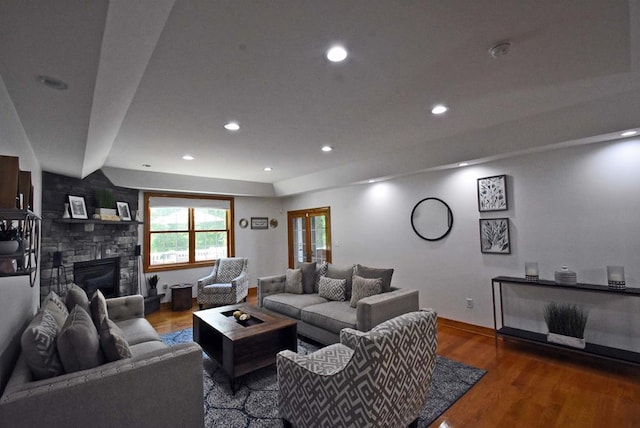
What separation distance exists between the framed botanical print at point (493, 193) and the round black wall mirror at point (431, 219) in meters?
0.47

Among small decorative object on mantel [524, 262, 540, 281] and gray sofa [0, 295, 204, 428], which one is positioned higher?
small decorative object on mantel [524, 262, 540, 281]

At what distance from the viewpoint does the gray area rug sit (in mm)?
2201

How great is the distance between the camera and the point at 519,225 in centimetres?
362

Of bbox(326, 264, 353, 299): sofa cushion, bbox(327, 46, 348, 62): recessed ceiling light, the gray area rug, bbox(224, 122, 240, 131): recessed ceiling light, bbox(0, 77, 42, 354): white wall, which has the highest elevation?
bbox(224, 122, 240, 131): recessed ceiling light

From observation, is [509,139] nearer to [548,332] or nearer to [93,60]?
[548,332]

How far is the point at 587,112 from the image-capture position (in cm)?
274

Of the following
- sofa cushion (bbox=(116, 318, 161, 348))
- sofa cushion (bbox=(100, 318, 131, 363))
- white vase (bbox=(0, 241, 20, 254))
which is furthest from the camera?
sofa cushion (bbox=(116, 318, 161, 348))

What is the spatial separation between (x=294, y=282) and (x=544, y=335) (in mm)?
3087

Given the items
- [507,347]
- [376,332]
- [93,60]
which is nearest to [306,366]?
[376,332]

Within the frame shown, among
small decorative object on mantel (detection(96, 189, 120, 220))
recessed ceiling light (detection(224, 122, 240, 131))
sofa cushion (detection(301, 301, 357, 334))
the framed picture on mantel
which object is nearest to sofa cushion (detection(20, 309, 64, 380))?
recessed ceiling light (detection(224, 122, 240, 131))

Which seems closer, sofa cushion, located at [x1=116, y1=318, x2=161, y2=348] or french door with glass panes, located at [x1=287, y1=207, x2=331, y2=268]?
sofa cushion, located at [x1=116, y1=318, x2=161, y2=348]

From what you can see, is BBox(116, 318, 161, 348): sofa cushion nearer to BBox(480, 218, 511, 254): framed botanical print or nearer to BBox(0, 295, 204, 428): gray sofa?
BBox(0, 295, 204, 428): gray sofa

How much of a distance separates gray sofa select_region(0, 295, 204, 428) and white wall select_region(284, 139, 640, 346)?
3.59 m

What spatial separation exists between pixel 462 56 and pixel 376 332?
1769mm
